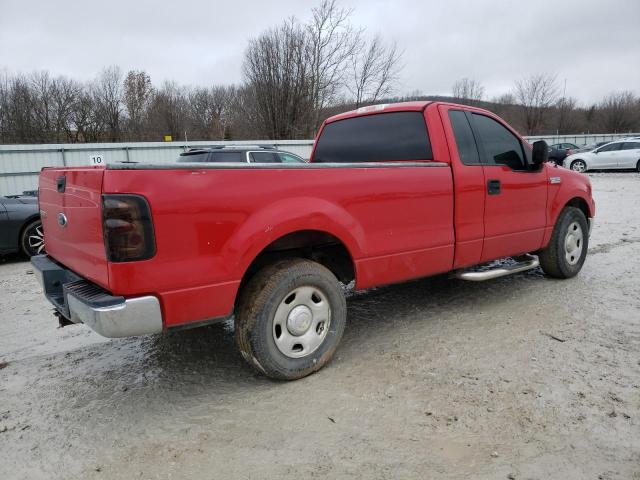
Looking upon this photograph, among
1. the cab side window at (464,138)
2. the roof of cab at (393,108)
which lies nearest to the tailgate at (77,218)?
the roof of cab at (393,108)

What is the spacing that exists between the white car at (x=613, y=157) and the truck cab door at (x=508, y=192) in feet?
67.7

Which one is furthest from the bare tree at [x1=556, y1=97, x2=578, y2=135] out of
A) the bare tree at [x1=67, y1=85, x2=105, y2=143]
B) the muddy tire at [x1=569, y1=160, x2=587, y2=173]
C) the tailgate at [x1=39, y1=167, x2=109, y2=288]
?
the tailgate at [x1=39, y1=167, x2=109, y2=288]

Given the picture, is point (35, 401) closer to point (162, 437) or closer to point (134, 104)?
point (162, 437)

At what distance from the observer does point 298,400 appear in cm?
287

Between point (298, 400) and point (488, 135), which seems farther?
point (488, 135)

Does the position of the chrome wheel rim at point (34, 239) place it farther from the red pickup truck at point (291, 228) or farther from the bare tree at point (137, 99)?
the bare tree at point (137, 99)

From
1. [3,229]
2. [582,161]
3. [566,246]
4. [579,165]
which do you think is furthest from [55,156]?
[579,165]

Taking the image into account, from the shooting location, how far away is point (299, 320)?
3047 mm

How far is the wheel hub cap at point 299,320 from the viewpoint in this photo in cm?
302

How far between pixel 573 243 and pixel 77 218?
5.08 m

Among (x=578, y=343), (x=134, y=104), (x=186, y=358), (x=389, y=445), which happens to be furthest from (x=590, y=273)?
(x=134, y=104)

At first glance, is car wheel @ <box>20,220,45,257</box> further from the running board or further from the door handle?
the door handle

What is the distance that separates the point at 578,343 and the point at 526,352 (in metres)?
0.47

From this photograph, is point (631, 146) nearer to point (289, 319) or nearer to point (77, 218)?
point (289, 319)
